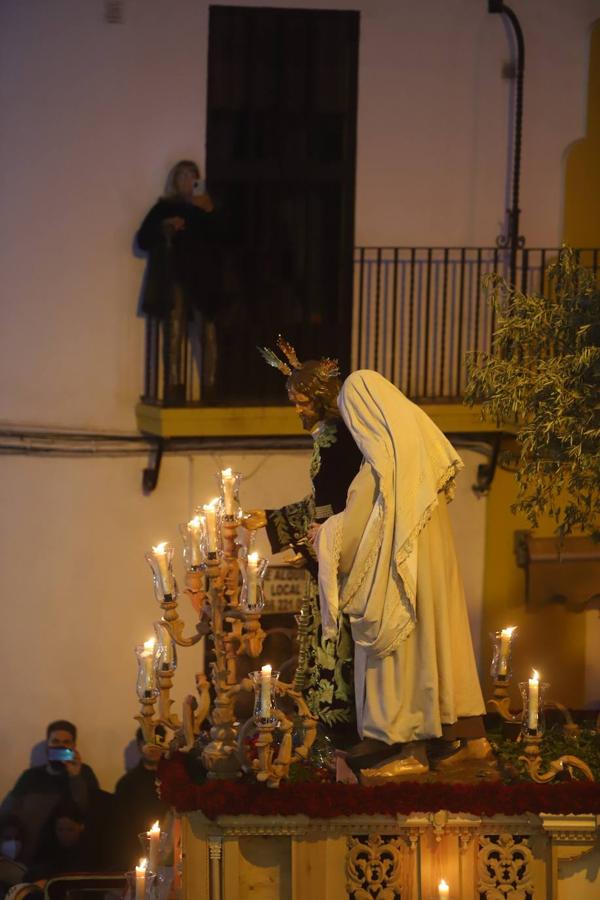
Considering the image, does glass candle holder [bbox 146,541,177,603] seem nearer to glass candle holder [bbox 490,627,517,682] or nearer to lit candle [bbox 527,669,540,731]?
glass candle holder [bbox 490,627,517,682]

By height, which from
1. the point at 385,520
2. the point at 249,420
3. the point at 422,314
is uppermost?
the point at 422,314

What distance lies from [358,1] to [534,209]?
1.81 metres

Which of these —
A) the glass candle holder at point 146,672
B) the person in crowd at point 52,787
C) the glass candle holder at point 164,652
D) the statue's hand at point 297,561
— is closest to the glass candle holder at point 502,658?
the statue's hand at point 297,561

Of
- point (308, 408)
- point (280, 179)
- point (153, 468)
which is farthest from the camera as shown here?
point (280, 179)

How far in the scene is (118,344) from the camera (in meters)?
11.9

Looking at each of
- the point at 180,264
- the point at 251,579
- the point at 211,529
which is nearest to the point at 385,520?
the point at 251,579

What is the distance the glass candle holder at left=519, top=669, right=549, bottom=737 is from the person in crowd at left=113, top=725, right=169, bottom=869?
383 centimetres

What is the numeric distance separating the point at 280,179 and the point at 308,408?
4.51m

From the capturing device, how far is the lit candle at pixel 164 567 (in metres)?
7.28

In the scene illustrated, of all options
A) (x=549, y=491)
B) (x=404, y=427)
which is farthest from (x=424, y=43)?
(x=404, y=427)

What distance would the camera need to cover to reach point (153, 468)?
11.9m

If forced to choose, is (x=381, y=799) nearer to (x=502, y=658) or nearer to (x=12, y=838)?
(x=502, y=658)

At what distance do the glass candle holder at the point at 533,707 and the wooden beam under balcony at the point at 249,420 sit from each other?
4330 mm

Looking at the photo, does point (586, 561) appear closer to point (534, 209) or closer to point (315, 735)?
point (534, 209)
